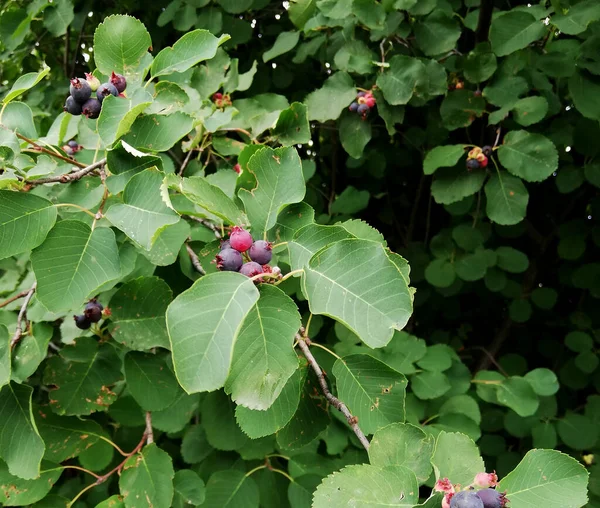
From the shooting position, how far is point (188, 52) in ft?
3.52

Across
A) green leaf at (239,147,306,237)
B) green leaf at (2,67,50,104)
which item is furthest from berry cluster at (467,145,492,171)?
green leaf at (2,67,50,104)

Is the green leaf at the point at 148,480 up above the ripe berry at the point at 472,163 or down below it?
below

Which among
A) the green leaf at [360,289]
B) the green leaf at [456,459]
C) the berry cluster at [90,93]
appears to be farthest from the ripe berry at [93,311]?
the green leaf at [456,459]

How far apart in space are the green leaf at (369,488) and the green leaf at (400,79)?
1243mm

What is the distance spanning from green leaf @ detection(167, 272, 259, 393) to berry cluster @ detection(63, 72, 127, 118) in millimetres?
564

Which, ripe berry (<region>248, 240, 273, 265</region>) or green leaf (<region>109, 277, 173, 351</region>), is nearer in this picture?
ripe berry (<region>248, 240, 273, 265</region>)

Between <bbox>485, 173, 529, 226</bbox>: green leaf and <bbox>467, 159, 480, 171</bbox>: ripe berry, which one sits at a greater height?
<bbox>467, 159, 480, 171</bbox>: ripe berry

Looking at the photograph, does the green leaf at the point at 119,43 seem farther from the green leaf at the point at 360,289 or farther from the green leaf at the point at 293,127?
the green leaf at the point at 360,289

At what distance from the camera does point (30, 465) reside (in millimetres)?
974

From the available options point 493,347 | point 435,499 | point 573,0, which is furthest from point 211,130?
point 493,347

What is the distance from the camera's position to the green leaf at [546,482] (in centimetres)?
77

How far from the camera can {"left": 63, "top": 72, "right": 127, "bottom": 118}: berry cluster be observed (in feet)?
3.39

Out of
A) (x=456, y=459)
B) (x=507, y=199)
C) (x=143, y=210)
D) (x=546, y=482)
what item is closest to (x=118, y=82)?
(x=143, y=210)

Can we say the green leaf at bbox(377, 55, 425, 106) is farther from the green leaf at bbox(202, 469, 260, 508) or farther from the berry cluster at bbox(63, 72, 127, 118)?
the green leaf at bbox(202, 469, 260, 508)
